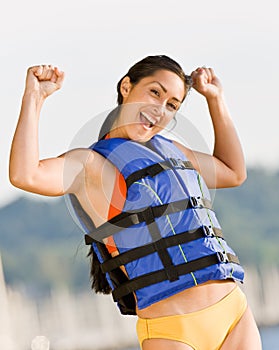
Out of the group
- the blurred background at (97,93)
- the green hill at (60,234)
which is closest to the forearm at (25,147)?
the blurred background at (97,93)

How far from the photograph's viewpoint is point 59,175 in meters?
2.04

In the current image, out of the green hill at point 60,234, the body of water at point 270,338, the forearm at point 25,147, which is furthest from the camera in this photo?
the green hill at point 60,234

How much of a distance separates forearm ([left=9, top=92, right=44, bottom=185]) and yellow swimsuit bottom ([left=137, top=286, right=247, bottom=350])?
503mm

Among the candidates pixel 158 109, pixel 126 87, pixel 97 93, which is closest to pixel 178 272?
pixel 158 109

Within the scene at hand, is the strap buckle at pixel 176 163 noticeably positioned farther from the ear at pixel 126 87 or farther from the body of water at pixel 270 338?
the body of water at pixel 270 338

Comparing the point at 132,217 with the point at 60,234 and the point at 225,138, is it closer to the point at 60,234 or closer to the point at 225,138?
the point at 225,138

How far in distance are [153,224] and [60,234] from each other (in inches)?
402

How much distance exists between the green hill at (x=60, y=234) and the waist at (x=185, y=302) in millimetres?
9278

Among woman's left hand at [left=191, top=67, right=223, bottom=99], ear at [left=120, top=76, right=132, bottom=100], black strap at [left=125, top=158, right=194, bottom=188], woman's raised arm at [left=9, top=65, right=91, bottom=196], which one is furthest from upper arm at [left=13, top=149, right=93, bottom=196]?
woman's left hand at [left=191, top=67, right=223, bottom=99]

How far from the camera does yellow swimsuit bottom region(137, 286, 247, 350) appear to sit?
2080 mm

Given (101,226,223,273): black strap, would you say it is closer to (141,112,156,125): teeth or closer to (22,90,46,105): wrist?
(141,112,156,125): teeth

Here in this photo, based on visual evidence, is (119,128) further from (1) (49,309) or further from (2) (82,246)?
(1) (49,309)

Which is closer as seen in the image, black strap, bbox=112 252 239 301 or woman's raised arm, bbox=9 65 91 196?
woman's raised arm, bbox=9 65 91 196

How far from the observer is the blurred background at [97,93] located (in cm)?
895
